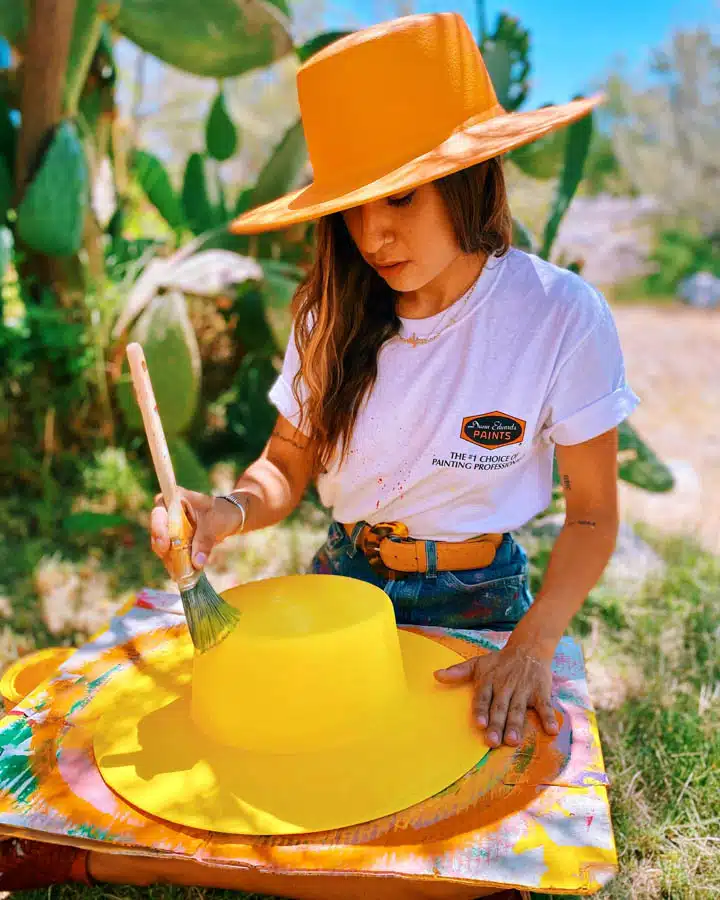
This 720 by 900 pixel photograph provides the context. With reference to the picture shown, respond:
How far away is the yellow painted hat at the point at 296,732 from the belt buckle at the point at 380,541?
0.20 meters

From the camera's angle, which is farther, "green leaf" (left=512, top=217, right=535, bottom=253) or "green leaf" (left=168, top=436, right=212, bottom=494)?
"green leaf" (left=168, top=436, right=212, bottom=494)

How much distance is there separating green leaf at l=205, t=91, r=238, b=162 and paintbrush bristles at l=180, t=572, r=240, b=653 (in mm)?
2181

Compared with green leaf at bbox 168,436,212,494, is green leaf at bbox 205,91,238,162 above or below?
above

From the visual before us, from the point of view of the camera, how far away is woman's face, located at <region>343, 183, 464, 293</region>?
3.94 ft

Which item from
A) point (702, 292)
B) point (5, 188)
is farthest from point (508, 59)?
point (702, 292)

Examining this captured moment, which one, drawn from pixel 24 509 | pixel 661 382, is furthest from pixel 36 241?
pixel 661 382

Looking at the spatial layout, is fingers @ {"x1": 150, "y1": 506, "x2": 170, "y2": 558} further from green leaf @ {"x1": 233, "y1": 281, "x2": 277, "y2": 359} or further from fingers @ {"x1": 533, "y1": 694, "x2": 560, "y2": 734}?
green leaf @ {"x1": 233, "y1": 281, "x2": 277, "y2": 359}

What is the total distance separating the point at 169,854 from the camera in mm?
996

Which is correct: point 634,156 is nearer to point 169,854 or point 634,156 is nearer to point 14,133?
point 14,133

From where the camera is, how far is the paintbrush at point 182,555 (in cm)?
107

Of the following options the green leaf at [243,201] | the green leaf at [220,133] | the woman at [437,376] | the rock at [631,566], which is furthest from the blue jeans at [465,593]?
the green leaf at [220,133]

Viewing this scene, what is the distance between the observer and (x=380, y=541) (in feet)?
4.72

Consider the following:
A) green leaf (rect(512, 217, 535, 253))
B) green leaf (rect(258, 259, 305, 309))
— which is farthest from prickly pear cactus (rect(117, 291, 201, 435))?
green leaf (rect(512, 217, 535, 253))

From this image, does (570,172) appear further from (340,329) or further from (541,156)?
(340,329)
